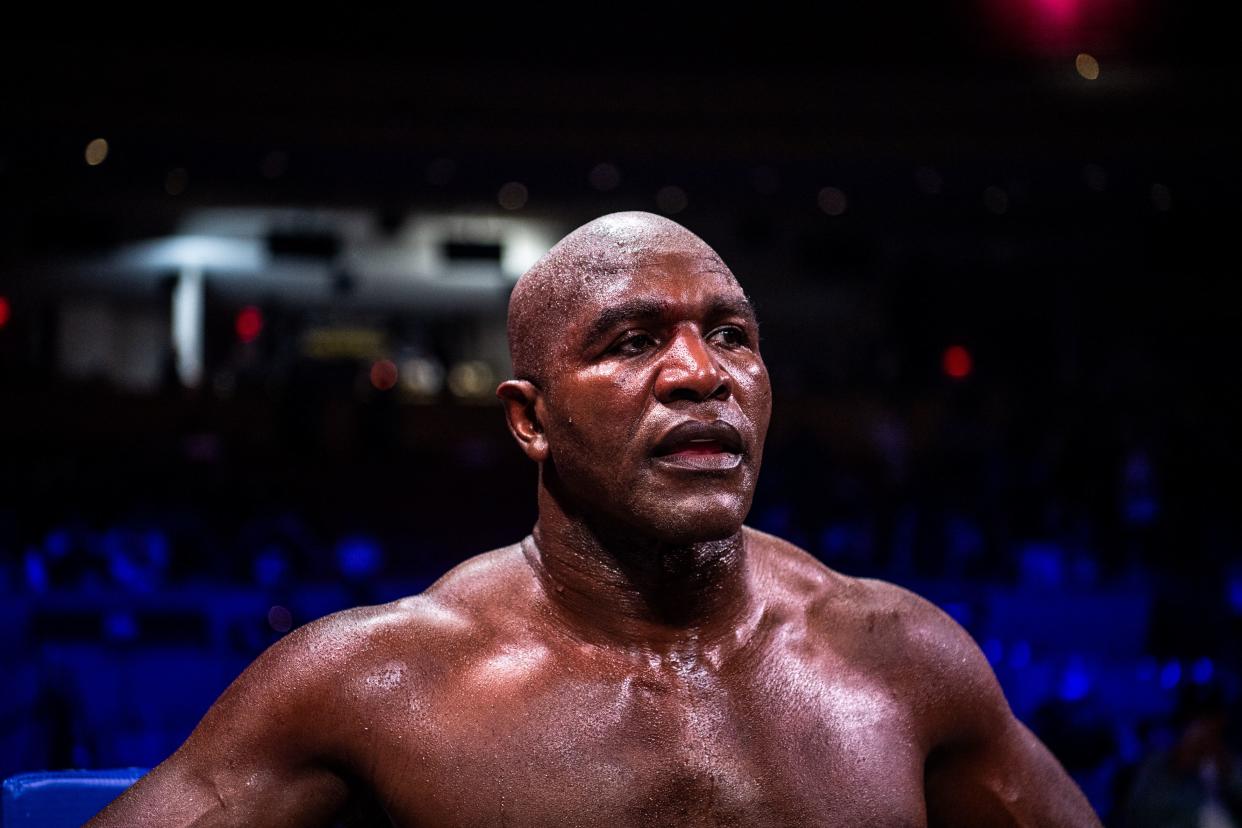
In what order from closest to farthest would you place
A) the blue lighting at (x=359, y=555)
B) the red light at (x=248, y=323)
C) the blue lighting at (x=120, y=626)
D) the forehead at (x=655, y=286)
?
the forehead at (x=655, y=286) < the blue lighting at (x=120, y=626) < the blue lighting at (x=359, y=555) < the red light at (x=248, y=323)

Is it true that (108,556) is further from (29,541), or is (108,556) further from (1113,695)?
(1113,695)

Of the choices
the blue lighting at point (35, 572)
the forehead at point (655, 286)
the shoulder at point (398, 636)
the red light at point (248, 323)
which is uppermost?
the red light at point (248, 323)

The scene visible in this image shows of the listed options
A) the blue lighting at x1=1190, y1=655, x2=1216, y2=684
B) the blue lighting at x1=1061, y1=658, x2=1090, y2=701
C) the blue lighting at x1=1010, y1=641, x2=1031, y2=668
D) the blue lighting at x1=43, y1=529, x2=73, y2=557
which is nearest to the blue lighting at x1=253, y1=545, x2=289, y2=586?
the blue lighting at x1=43, y1=529, x2=73, y2=557

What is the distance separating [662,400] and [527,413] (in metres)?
0.25

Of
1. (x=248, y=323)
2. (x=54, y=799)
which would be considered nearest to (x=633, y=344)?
(x=54, y=799)

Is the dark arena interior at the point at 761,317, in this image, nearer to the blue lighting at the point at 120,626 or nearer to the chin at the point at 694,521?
the blue lighting at the point at 120,626

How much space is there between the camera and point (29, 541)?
5.87 meters

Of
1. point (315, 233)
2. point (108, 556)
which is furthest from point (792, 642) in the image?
point (315, 233)

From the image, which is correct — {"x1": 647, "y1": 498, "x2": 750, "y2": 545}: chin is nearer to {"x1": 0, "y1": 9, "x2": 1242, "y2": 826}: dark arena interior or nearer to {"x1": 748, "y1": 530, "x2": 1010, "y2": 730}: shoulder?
{"x1": 748, "y1": 530, "x2": 1010, "y2": 730}: shoulder

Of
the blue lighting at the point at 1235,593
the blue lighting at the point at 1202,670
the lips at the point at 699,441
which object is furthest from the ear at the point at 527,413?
the blue lighting at the point at 1235,593

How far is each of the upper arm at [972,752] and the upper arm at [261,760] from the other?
0.82m

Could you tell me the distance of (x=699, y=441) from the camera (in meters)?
1.58

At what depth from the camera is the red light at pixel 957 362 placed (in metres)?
8.74

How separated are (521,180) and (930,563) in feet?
14.2
